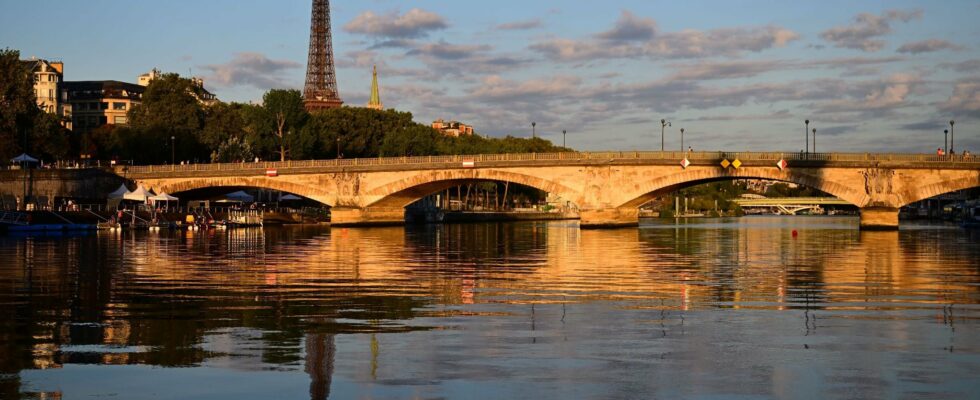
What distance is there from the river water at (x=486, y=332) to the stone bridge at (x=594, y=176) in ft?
169

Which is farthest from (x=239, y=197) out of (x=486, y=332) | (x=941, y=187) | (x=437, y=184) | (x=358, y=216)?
(x=486, y=332)

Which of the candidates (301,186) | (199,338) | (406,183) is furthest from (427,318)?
(301,186)

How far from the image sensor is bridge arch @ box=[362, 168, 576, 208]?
9938cm

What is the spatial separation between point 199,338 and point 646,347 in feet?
24.1

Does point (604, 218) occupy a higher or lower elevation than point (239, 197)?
lower

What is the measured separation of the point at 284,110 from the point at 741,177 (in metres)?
67.1

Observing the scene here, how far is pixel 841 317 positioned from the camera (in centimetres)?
2266

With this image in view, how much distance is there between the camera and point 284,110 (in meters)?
141

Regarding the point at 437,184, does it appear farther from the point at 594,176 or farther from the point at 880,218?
the point at 880,218

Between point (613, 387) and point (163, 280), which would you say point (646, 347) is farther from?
point (163, 280)

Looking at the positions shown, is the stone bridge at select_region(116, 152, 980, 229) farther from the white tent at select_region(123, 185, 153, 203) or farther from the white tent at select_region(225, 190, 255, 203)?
the white tent at select_region(225, 190, 255, 203)

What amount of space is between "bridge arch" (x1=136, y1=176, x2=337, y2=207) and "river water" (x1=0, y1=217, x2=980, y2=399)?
68.7 m

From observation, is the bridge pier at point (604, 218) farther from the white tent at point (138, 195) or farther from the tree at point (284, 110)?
the tree at point (284, 110)

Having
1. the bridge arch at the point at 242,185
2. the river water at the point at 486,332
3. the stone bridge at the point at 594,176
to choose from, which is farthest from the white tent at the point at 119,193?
the river water at the point at 486,332
